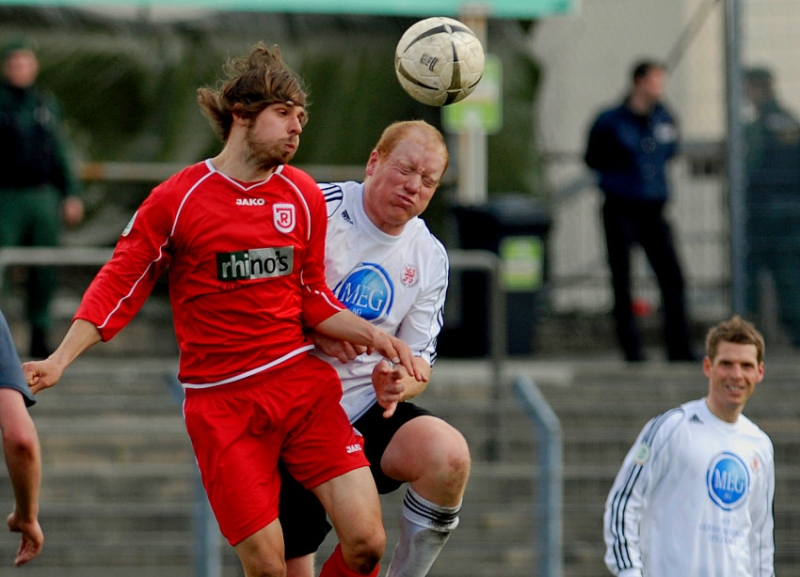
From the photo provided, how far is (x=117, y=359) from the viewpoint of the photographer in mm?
11508

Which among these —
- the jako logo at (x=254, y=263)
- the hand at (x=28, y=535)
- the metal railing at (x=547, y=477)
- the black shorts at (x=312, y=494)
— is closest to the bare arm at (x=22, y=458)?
the hand at (x=28, y=535)

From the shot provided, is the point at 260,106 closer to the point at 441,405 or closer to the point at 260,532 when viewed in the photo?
the point at 260,532

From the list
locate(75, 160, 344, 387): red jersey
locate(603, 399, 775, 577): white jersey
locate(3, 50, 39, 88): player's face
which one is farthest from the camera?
locate(3, 50, 39, 88): player's face

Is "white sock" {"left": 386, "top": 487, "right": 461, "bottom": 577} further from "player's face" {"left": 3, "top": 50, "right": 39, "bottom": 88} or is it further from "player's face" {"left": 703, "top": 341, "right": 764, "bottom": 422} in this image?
"player's face" {"left": 3, "top": 50, "right": 39, "bottom": 88}

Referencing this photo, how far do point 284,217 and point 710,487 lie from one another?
242 centimetres

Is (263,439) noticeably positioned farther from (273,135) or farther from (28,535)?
(273,135)

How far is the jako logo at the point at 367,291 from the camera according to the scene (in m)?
5.72

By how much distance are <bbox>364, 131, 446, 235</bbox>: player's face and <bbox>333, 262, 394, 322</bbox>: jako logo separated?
21 centimetres

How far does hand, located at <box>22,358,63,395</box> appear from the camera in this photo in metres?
4.97

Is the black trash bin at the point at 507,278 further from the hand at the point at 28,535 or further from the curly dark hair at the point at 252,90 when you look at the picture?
the hand at the point at 28,535

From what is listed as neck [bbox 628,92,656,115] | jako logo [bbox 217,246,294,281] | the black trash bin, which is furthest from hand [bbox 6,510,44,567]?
neck [bbox 628,92,656,115]

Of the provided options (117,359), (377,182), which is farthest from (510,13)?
(377,182)

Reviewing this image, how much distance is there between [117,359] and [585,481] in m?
3.99

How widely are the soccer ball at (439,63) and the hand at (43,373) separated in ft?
6.02
